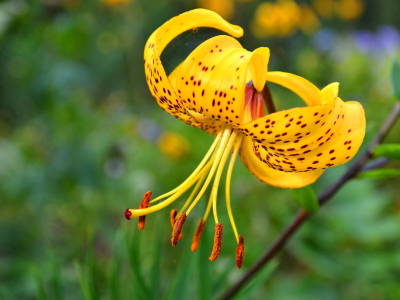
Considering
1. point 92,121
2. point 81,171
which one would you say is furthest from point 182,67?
point 92,121

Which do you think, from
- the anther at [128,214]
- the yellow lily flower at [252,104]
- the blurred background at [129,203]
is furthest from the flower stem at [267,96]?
the anther at [128,214]

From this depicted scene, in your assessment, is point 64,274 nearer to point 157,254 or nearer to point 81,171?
point 81,171

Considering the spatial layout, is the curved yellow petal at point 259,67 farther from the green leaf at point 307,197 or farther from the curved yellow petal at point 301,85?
the green leaf at point 307,197

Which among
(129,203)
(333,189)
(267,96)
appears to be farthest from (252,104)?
(129,203)

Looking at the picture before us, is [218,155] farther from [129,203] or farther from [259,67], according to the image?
[129,203]

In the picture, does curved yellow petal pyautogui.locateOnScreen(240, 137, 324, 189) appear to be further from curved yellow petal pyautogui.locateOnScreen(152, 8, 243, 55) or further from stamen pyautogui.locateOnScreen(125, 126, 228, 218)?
curved yellow petal pyautogui.locateOnScreen(152, 8, 243, 55)

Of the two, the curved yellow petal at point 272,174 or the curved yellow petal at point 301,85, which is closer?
the curved yellow petal at point 301,85

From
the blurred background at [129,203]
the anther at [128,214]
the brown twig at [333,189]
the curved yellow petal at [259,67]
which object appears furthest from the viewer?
the blurred background at [129,203]
